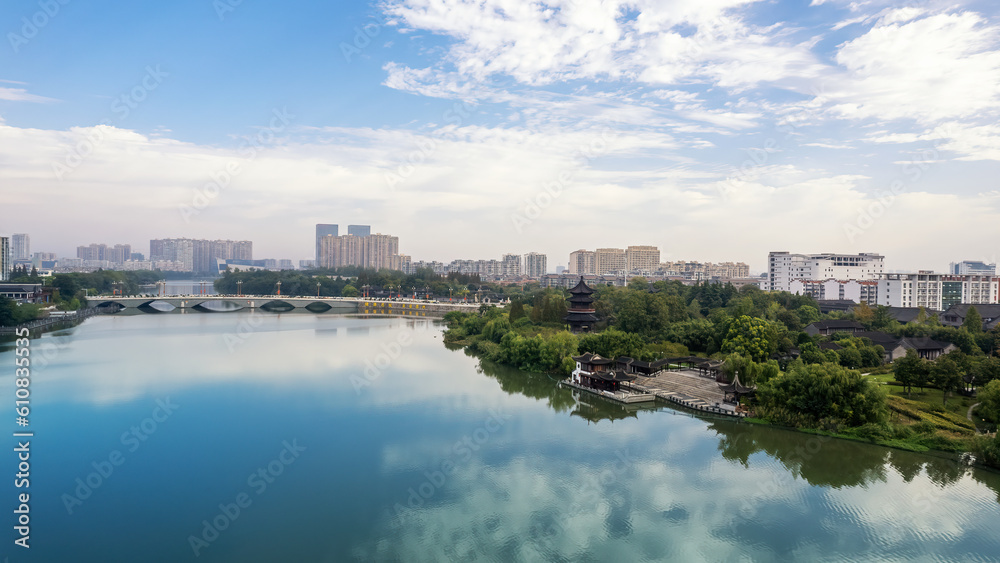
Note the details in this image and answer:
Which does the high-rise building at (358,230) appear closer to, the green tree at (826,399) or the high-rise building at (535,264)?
the high-rise building at (535,264)

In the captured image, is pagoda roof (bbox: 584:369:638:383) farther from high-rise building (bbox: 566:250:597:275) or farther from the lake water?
high-rise building (bbox: 566:250:597:275)

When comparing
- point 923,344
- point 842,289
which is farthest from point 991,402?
point 842,289

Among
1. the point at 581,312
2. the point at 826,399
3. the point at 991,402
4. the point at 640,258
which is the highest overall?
the point at 640,258

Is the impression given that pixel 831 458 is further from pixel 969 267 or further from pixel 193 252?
pixel 193 252

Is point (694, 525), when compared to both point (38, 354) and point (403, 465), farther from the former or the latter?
point (38, 354)

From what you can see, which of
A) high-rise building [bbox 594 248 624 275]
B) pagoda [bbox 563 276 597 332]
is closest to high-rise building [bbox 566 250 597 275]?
high-rise building [bbox 594 248 624 275]

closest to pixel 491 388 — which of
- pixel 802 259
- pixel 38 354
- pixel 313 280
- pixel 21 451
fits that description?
pixel 21 451
